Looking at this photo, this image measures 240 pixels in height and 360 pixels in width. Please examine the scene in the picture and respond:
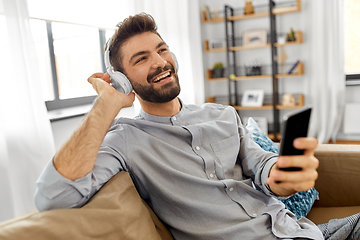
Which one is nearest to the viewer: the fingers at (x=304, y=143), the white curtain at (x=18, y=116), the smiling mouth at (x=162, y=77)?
the fingers at (x=304, y=143)

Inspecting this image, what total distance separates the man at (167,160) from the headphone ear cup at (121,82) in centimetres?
3

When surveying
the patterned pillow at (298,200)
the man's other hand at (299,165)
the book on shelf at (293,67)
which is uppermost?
the book on shelf at (293,67)

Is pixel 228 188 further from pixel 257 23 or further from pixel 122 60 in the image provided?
pixel 257 23

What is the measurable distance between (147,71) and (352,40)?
3570mm

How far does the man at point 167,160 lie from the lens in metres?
0.87

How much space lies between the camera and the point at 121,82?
113 cm

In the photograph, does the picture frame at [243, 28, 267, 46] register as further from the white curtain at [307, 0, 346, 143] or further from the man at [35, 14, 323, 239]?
the man at [35, 14, 323, 239]

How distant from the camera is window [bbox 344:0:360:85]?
12.6 feet

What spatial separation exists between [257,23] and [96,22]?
7.61 feet

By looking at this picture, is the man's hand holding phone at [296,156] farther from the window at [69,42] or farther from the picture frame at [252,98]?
the picture frame at [252,98]

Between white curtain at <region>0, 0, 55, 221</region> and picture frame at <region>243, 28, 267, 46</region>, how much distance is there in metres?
2.90

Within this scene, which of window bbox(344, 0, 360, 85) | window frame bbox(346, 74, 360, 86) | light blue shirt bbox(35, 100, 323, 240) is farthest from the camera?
window bbox(344, 0, 360, 85)

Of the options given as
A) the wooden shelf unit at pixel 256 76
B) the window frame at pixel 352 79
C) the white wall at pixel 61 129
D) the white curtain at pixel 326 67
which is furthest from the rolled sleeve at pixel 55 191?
the window frame at pixel 352 79

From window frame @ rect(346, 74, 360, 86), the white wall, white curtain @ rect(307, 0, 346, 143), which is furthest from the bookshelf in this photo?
the white wall
